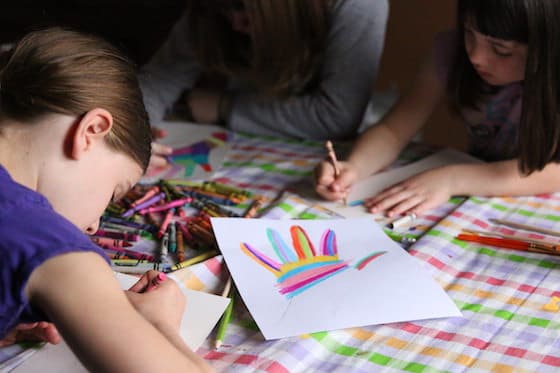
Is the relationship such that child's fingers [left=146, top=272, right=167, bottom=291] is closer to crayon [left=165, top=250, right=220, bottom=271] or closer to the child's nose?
crayon [left=165, top=250, right=220, bottom=271]

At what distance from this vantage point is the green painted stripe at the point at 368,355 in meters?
0.80

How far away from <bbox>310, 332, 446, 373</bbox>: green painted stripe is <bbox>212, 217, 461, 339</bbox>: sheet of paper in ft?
0.05

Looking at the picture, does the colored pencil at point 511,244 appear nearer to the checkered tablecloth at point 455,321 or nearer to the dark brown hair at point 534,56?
the checkered tablecloth at point 455,321

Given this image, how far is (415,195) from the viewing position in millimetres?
1213

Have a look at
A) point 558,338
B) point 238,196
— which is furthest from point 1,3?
point 558,338

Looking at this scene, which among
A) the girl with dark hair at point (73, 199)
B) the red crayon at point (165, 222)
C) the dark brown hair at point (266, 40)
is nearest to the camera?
the girl with dark hair at point (73, 199)

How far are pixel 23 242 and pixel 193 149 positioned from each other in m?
0.82

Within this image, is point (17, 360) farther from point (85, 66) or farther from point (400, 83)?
point (400, 83)

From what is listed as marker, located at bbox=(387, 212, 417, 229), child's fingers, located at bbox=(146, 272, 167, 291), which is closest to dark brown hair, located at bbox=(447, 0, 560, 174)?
marker, located at bbox=(387, 212, 417, 229)

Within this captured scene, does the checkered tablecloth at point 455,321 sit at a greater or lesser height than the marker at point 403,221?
lesser

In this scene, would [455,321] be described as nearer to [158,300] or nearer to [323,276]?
[323,276]

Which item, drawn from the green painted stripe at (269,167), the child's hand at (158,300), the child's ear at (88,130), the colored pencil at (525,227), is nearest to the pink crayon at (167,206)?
the green painted stripe at (269,167)

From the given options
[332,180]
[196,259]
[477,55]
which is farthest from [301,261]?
[477,55]

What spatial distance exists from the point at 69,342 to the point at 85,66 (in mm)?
302
